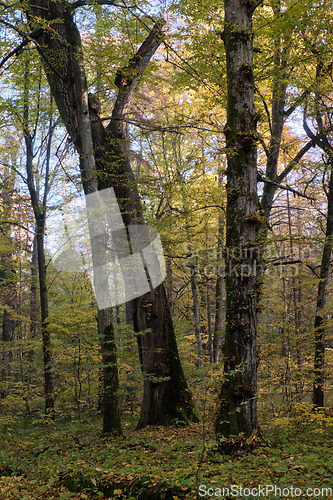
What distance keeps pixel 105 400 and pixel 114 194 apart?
433cm

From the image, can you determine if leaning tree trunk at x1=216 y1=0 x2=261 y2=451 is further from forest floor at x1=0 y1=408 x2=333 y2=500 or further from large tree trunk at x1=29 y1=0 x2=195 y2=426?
large tree trunk at x1=29 y1=0 x2=195 y2=426

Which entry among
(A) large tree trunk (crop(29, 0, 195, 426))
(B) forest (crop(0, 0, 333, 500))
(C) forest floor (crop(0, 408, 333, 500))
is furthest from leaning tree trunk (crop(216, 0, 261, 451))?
(A) large tree trunk (crop(29, 0, 195, 426))

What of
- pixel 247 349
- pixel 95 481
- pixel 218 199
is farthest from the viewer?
pixel 218 199

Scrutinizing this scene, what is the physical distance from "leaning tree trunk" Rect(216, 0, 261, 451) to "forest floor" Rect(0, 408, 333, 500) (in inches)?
17.9

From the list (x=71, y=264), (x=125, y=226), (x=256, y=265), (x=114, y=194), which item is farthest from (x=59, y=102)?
(x=71, y=264)

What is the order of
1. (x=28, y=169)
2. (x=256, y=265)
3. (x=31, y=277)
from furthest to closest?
1. (x=31, y=277)
2. (x=28, y=169)
3. (x=256, y=265)

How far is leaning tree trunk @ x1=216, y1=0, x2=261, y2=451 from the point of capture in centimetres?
403

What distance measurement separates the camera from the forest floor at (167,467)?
2859 millimetres

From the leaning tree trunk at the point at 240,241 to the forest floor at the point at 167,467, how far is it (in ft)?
1.49

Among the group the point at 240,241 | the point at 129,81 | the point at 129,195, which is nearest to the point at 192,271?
the point at 129,195

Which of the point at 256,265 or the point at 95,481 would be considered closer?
the point at 95,481

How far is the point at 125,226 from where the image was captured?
728 centimetres

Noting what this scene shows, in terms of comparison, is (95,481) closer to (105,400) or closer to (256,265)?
(105,400)

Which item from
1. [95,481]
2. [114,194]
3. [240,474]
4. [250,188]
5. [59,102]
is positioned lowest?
[95,481]
